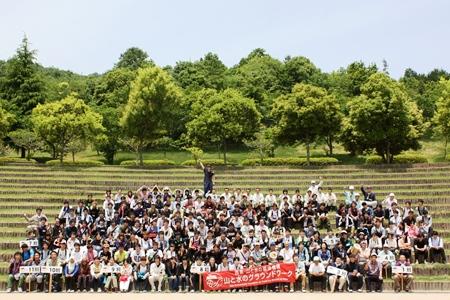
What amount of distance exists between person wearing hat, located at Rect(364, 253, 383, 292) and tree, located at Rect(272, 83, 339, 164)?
19470mm

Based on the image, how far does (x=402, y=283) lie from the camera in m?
14.5

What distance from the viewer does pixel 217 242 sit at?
638 inches

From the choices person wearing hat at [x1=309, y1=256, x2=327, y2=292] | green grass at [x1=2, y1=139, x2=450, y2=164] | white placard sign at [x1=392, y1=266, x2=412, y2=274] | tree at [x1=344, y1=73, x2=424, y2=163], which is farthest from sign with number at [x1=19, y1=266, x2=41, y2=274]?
green grass at [x1=2, y1=139, x2=450, y2=164]

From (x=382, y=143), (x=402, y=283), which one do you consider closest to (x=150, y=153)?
(x=382, y=143)

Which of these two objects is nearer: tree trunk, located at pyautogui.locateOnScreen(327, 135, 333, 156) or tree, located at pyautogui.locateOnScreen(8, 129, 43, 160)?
tree, located at pyautogui.locateOnScreen(8, 129, 43, 160)

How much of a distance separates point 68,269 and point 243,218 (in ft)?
18.5

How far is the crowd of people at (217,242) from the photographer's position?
590 inches

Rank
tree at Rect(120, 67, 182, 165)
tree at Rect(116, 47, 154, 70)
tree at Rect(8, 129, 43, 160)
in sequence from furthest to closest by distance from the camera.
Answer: tree at Rect(116, 47, 154, 70), tree at Rect(8, 129, 43, 160), tree at Rect(120, 67, 182, 165)

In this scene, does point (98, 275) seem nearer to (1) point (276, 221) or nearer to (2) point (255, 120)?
(1) point (276, 221)

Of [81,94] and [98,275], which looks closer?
[98,275]

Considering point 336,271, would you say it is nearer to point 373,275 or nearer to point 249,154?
point 373,275

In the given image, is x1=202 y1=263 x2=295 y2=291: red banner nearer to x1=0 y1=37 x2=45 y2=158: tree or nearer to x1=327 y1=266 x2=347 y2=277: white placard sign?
x1=327 y1=266 x2=347 y2=277: white placard sign

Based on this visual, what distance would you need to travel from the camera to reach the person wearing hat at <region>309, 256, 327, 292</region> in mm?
14852
